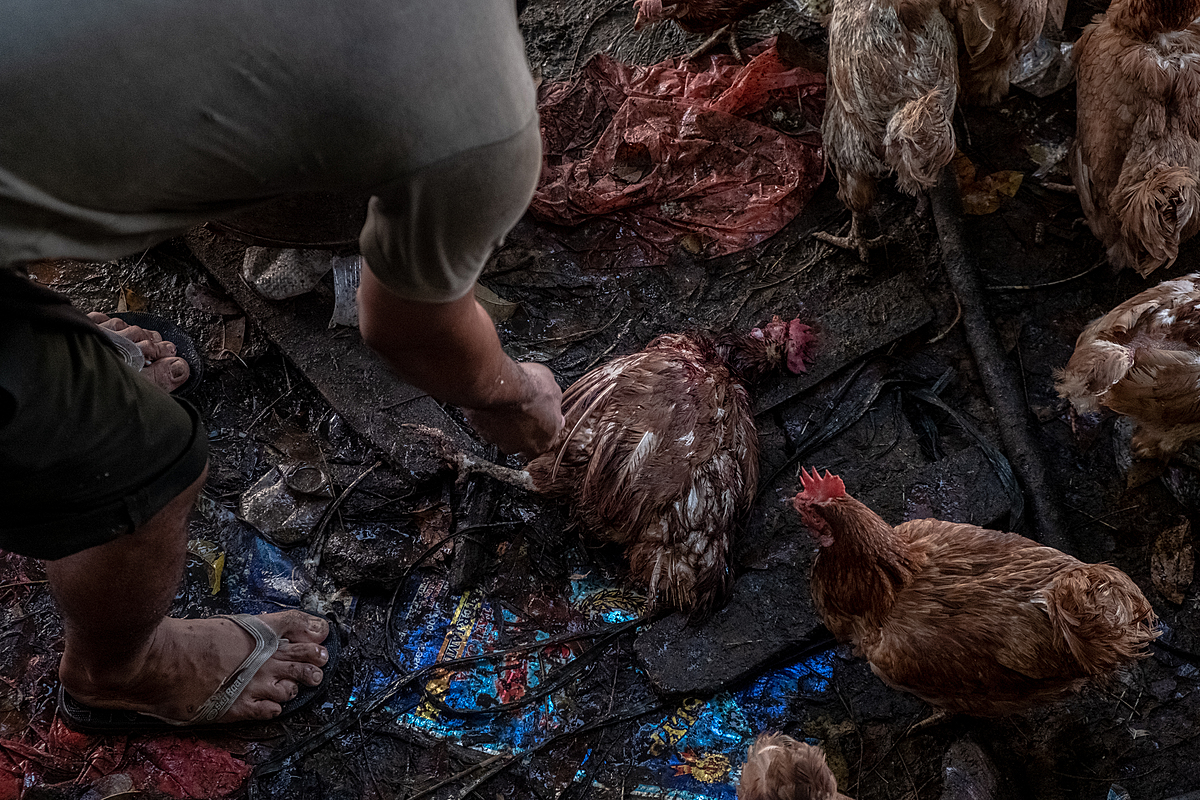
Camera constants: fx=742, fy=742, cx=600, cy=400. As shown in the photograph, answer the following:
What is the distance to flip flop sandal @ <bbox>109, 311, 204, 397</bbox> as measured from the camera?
300cm

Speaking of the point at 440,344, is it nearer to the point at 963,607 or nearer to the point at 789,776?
the point at 789,776

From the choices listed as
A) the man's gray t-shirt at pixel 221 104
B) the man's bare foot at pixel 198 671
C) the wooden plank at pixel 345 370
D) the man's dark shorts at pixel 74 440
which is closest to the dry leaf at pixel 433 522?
the wooden plank at pixel 345 370

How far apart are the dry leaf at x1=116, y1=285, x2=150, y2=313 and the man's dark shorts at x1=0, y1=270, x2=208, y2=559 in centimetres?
193

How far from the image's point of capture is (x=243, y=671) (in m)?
2.41

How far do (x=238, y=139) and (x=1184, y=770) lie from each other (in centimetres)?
312

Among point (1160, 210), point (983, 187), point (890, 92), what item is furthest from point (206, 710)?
point (983, 187)

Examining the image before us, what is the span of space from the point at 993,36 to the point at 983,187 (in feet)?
2.26

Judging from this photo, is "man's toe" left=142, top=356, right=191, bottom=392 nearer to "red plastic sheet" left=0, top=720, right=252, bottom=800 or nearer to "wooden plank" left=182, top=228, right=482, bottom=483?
"wooden plank" left=182, top=228, right=482, bottom=483

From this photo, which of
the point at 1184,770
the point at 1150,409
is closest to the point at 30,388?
the point at 1150,409

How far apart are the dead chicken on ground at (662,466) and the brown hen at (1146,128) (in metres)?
1.50

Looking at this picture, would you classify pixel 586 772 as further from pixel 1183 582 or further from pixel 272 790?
pixel 1183 582

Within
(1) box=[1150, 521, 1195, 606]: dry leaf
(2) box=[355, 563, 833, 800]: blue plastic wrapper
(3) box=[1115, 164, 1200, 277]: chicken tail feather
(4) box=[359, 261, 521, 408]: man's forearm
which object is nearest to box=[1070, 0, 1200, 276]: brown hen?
(3) box=[1115, 164, 1200, 277]: chicken tail feather

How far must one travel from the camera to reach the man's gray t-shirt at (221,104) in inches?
37.7

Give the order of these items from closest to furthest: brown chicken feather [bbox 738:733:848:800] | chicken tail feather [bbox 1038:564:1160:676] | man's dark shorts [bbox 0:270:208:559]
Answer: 1. man's dark shorts [bbox 0:270:208:559]
2. brown chicken feather [bbox 738:733:848:800]
3. chicken tail feather [bbox 1038:564:1160:676]
